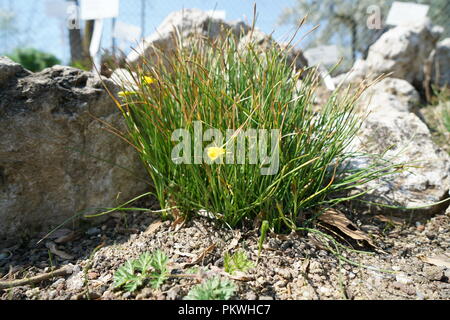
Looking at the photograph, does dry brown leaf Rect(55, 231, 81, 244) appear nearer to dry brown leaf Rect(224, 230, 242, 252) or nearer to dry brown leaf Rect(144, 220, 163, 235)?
dry brown leaf Rect(144, 220, 163, 235)

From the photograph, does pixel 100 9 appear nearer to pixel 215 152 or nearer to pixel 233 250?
pixel 215 152

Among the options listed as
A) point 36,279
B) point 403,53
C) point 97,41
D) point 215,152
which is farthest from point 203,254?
point 403,53

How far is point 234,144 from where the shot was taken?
47.7 inches

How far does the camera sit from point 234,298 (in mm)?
991

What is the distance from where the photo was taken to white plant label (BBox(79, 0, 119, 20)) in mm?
2090

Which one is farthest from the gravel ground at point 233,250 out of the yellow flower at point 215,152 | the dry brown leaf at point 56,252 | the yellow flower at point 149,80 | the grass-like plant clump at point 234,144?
the yellow flower at point 149,80

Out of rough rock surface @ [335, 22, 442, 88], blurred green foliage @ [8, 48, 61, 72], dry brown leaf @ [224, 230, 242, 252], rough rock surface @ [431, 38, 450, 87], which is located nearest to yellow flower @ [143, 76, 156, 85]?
dry brown leaf @ [224, 230, 242, 252]

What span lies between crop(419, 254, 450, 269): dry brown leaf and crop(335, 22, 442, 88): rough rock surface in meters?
2.32

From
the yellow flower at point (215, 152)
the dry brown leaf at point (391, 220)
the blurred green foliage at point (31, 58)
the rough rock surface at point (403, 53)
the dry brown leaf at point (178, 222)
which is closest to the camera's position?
the yellow flower at point (215, 152)

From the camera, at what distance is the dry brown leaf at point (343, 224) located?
52.4 inches

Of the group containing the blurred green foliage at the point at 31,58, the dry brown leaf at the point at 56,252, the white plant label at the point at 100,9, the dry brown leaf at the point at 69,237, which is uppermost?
the blurred green foliage at the point at 31,58

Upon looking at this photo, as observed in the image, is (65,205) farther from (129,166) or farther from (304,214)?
(304,214)

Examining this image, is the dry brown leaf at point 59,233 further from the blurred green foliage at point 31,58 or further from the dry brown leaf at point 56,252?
the blurred green foliage at point 31,58

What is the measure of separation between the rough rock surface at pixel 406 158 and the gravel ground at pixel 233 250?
0.21 m
